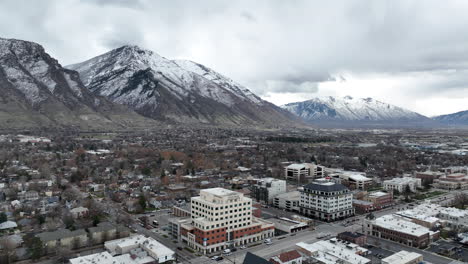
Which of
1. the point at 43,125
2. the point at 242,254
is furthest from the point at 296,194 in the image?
the point at 43,125

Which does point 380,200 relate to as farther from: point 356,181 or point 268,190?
point 268,190

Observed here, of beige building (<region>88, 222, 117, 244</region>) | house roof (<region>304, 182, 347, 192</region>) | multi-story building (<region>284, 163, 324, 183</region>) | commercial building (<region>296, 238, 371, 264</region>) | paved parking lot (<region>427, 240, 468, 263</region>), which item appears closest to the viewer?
commercial building (<region>296, 238, 371, 264</region>)

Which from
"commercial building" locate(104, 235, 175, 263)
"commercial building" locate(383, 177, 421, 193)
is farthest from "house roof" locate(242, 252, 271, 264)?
"commercial building" locate(383, 177, 421, 193)

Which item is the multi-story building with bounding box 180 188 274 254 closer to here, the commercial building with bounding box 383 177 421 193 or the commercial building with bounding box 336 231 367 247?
the commercial building with bounding box 336 231 367 247

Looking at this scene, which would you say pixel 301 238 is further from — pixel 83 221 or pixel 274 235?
pixel 83 221

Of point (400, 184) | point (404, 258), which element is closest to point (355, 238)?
point (404, 258)

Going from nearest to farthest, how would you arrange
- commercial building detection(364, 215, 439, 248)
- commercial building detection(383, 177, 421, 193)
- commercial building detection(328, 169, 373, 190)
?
commercial building detection(364, 215, 439, 248)
commercial building detection(383, 177, 421, 193)
commercial building detection(328, 169, 373, 190)
